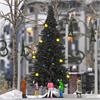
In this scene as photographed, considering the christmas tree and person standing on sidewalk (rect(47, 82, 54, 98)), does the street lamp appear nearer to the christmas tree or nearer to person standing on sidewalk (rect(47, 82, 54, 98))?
the christmas tree

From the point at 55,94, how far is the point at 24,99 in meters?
3.21

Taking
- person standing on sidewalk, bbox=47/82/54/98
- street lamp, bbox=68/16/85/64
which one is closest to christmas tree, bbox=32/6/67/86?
person standing on sidewalk, bbox=47/82/54/98

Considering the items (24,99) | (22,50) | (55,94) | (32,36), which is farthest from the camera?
(32,36)

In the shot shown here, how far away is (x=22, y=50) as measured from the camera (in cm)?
4062

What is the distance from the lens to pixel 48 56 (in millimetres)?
34781

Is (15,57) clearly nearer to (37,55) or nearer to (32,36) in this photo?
(37,55)

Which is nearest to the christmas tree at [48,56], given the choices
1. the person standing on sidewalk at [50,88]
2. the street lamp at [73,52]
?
the person standing on sidewalk at [50,88]

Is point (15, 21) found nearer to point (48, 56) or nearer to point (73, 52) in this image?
point (48, 56)

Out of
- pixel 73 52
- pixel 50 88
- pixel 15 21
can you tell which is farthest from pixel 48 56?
pixel 73 52

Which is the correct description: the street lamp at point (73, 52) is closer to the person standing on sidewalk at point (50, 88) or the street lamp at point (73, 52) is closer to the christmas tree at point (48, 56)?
the christmas tree at point (48, 56)

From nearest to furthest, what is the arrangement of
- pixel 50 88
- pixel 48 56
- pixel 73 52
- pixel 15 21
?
pixel 50 88, pixel 48 56, pixel 15 21, pixel 73 52

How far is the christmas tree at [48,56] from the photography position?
34.7 meters

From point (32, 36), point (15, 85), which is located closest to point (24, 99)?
point (15, 85)

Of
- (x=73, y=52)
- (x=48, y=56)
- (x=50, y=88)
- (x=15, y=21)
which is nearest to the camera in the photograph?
(x=50, y=88)
